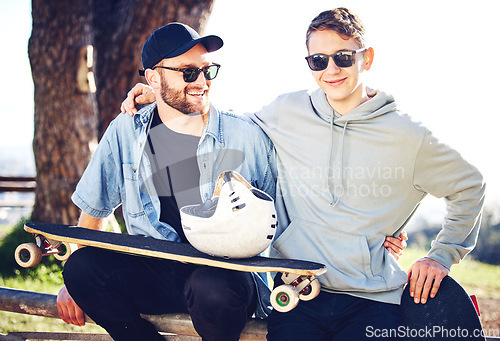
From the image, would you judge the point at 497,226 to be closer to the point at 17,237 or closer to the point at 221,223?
the point at 17,237

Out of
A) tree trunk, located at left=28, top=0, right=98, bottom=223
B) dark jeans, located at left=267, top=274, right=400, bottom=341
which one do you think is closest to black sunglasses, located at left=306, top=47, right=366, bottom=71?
dark jeans, located at left=267, top=274, right=400, bottom=341

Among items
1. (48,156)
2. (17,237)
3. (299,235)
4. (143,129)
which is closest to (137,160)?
(143,129)

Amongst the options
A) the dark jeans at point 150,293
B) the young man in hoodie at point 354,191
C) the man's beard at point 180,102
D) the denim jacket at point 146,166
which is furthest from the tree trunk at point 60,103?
the young man in hoodie at point 354,191

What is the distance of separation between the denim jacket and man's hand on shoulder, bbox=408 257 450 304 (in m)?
0.82

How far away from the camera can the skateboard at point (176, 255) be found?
1.87m

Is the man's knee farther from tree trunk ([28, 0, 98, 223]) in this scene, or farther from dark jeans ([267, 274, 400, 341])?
tree trunk ([28, 0, 98, 223])

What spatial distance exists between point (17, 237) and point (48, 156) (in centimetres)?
124

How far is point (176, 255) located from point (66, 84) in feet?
12.4

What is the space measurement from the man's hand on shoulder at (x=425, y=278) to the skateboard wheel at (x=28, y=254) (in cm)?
175

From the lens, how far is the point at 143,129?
270cm

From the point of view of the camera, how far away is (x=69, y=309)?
243 centimetres

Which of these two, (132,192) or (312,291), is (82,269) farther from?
(312,291)

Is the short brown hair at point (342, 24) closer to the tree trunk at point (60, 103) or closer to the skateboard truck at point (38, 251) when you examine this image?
the skateboard truck at point (38, 251)

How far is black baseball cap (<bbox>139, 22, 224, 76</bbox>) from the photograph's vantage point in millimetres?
2619
